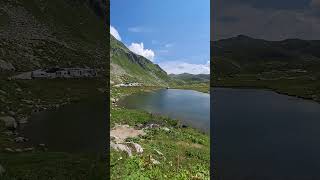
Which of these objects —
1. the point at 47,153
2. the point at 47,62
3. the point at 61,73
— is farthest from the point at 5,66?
the point at 47,153

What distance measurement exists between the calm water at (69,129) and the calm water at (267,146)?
11132 mm

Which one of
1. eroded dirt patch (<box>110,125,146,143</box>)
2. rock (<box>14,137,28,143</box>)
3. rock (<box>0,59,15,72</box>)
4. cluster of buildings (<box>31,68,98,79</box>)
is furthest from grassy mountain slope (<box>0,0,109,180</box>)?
eroded dirt patch (<box>110,125,146,143</box>)

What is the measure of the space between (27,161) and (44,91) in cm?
4537

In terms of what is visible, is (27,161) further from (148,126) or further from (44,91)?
(44,91)

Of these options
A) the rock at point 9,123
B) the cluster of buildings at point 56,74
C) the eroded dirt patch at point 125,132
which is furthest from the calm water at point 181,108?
the rock at point 9,123

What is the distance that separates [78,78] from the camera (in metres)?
94.4

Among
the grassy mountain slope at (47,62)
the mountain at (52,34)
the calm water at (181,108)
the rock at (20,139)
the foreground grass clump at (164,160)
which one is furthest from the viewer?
the mountain at (52,34)

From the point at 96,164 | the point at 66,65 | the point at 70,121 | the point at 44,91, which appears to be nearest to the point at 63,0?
the point at 66,65

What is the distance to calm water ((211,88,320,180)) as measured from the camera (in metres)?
32.0

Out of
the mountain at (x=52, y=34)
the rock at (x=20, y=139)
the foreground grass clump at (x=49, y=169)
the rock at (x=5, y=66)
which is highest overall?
the mountain at (x=52, y=34)

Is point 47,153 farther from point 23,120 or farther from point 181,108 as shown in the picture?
point 181,108

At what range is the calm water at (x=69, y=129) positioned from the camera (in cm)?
3394

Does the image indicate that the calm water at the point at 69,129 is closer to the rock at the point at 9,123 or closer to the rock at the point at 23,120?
the rock at the point at 23,120

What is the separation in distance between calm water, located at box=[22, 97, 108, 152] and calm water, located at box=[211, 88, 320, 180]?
11.1 meters
